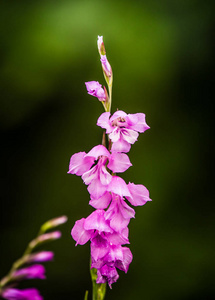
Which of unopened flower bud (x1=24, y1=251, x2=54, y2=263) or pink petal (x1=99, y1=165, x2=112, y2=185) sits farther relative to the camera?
unopened flower bud (x1=24, y1=251, x2=54, y2=263)

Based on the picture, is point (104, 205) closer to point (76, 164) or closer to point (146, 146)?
point (76, 164)

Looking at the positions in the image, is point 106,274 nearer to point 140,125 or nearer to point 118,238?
point 118,238

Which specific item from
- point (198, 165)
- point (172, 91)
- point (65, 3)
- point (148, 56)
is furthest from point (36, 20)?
point (198, 165)

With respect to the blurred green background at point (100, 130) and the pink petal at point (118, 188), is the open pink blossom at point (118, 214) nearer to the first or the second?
the pink petal at point (118, 188)

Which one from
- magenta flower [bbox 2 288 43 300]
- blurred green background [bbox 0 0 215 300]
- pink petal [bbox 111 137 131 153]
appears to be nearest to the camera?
pink petal [bbox 111 137 131 153]

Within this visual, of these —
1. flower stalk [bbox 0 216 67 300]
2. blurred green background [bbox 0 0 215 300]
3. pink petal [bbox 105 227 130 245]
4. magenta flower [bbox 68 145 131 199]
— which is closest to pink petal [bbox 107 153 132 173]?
magenta flower [bbox 68 145 131 199]

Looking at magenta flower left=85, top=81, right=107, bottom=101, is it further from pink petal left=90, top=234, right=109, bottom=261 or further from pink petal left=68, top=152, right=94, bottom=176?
pink petal left=90, top=234, right=109, bottom=261

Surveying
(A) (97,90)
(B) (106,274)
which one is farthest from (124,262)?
(A) (97,90)
